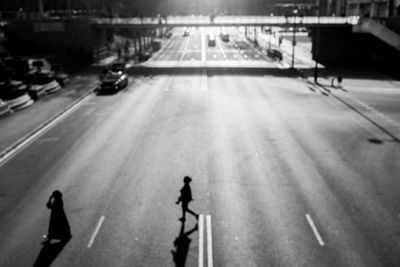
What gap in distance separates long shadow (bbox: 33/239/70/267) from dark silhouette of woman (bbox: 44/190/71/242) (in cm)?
21

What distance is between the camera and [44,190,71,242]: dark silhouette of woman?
12672mm

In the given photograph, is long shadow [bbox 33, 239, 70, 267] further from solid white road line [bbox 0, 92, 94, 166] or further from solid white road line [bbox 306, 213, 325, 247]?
solid white road line [bbox 0, 92, 94, 166]

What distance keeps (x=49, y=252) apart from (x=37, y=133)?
1478 cm

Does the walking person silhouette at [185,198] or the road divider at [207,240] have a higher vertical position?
the walking person silhouette at [185,198]

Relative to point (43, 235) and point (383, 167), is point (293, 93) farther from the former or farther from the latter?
point (43, 235)

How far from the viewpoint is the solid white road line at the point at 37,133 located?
71.3ft

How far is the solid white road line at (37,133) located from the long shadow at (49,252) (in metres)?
9.50

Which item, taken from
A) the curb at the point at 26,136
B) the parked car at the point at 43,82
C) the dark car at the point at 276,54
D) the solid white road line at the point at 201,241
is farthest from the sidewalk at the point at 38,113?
the dark car at the point at 276,54

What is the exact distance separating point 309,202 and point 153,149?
9.74 metres

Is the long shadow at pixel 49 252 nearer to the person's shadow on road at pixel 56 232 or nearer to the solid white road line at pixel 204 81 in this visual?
the person's shadow on road at pixel 56 232

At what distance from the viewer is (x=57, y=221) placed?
12.9 m

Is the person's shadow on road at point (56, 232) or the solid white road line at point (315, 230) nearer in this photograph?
the person's shadow on road at point (56, 232)

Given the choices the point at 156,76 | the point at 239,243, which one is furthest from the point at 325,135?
the point at 156,76

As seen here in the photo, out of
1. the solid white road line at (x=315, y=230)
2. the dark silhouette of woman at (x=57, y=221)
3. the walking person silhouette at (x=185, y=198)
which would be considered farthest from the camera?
the walking person silhouette at (x=185, y=198)
